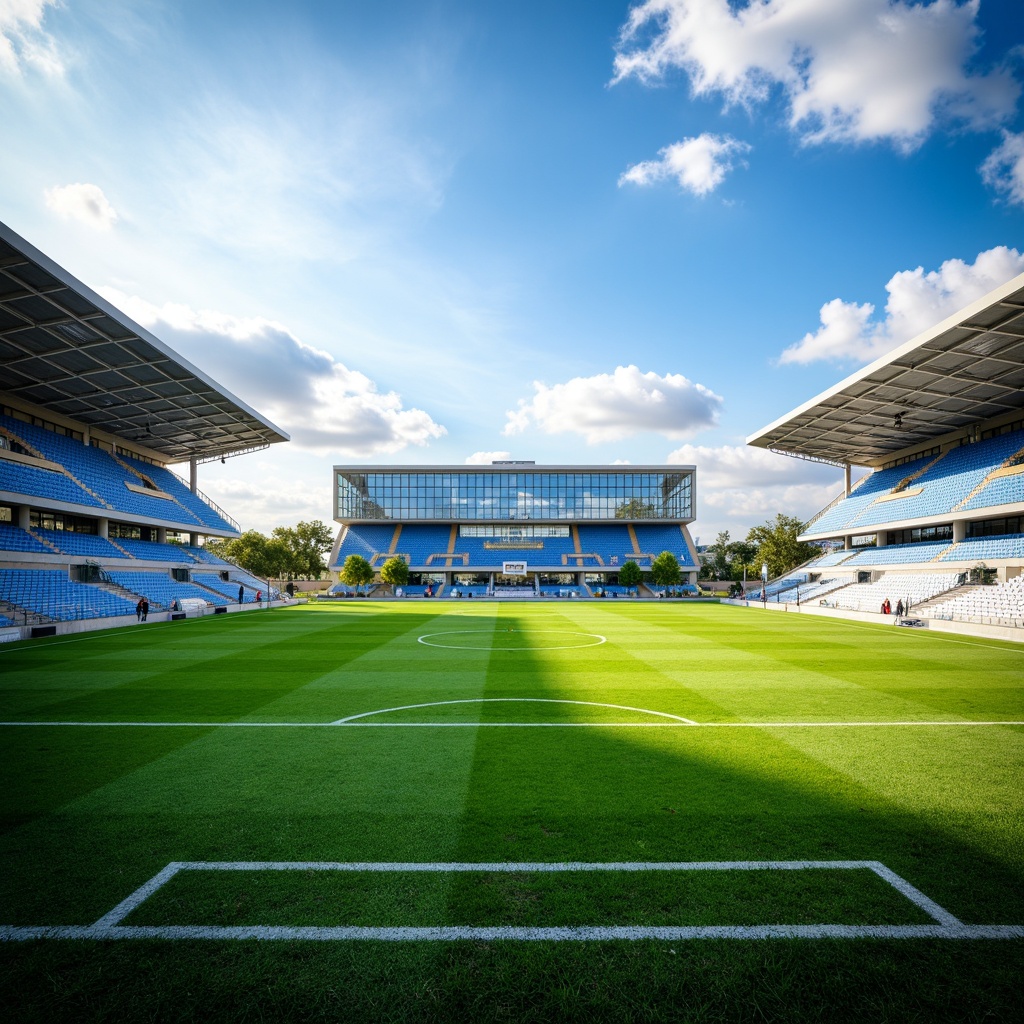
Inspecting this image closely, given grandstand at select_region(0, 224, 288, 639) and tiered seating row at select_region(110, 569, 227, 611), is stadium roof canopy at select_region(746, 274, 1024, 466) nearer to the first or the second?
grandstand at select_region(0, 224, 288, 639)

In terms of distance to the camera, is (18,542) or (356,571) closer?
(18,542)

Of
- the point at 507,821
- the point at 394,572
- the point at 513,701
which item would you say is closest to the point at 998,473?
the point at 513,701

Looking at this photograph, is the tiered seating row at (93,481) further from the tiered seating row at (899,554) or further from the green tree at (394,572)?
the tiered seating row at (899,554)

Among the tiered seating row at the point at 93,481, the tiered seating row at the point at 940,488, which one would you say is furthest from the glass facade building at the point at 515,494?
the tiered seating row at the point at 93,481

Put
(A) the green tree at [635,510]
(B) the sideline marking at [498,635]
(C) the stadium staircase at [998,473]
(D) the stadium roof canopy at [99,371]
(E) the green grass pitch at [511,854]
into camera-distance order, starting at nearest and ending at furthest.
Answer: (E) the green grass pitch at [511,854] → (B) the sideline marking at [498,635] → (D) the stadium roof canopy at [99,371] → (C) the stadium staircase at [998,473] → (A) the green tree at [635,510]

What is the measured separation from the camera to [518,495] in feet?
263

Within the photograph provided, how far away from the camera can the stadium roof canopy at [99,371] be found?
23594 millimetres

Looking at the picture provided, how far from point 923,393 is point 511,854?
43.6 m

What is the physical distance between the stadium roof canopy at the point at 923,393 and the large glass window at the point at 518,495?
27.0m

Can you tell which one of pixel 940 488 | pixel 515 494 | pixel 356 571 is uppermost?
pixel 515 494

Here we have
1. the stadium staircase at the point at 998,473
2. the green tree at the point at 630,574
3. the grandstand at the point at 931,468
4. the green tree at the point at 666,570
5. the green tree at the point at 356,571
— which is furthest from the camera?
the green tree at the point at 630,574

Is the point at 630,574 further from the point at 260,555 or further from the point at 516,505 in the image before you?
the point at 260,555

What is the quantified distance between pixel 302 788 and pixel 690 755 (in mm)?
5572

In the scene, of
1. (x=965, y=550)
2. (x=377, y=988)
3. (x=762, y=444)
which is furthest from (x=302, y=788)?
(x=762, y=444)
